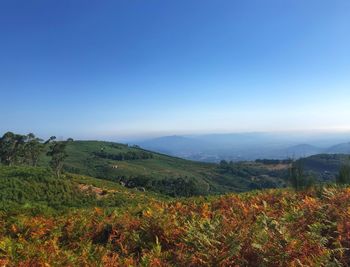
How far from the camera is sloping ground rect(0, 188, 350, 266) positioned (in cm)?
802

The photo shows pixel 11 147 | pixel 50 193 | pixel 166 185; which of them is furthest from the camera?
pixel 166 185

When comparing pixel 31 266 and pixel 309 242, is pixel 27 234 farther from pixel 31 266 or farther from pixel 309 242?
pixel 309 242

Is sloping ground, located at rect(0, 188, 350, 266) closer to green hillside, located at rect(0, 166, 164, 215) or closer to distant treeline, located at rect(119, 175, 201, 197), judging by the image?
green hillside, located at rect(0, 166, 164, 215)

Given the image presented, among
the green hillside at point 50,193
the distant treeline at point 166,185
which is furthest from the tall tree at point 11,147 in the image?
the green hillside at point 50,193

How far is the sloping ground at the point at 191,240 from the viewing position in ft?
26.3

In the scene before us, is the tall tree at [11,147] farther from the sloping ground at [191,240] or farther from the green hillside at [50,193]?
the sloping ground at [191,240]

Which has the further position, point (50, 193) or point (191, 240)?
point (50, 193)

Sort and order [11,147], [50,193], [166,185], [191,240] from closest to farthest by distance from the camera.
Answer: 1. [191,240]
2. [50,193]
3. [11,147]
4. [166,185]

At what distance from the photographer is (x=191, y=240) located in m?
9.08

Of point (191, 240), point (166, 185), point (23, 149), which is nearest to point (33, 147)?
point (23, 149)

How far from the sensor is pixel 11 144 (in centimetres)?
9306

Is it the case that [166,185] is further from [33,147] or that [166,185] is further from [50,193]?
[50,193]

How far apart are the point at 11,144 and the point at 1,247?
91461 millimetres

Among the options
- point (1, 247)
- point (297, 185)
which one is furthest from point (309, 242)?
point (297, 185)
